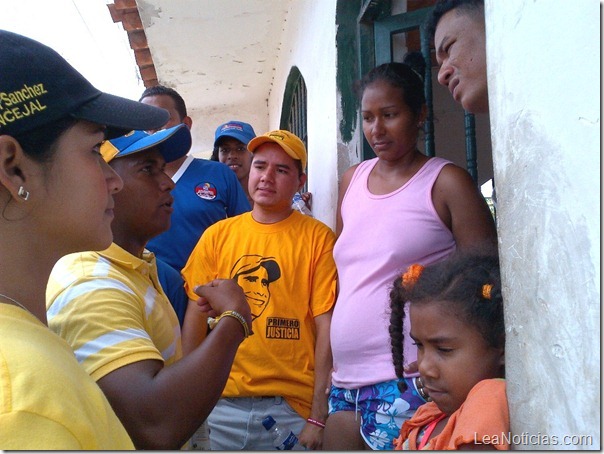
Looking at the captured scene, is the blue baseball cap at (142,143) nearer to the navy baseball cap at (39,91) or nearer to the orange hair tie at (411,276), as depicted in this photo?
the navy baseball cap at (39,91)

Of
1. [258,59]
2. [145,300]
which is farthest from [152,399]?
[258,59]

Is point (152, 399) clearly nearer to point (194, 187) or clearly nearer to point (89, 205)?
point (89, 205)

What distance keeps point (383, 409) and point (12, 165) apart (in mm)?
1332

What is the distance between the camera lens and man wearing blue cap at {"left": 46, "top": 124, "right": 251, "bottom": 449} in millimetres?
1317

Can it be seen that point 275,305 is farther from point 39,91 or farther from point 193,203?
point 39,91

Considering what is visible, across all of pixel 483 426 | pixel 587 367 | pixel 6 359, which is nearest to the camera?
pixel 6 359

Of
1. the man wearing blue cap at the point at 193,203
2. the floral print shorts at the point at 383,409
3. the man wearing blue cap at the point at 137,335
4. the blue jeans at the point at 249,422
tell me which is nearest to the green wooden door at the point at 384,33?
the man wearing blue cap at the point at 193,203

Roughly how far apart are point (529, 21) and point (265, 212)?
1675 mm

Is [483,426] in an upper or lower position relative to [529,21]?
lower

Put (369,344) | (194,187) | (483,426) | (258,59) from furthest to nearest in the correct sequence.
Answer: (258,59) → (194,187) → (369,344) → (483,426)

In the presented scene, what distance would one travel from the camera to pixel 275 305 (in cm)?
243

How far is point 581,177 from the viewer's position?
983 mm

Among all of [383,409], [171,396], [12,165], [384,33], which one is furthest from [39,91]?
[384,33]

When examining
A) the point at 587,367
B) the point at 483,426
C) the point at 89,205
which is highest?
the point at 89,205
